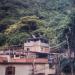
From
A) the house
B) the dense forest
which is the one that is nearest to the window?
the house

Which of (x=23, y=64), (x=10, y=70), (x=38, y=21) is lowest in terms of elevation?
(x=10, y=70)

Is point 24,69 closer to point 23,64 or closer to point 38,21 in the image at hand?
point 23,64

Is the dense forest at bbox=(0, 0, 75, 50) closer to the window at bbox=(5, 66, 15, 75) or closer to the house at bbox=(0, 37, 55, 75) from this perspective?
the house at bbox=(0, 37, 55, 75)

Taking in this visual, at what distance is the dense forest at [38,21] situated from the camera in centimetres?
2629

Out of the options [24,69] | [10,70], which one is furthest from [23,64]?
[10,70]

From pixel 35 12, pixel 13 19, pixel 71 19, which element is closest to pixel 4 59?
pixel 71 19

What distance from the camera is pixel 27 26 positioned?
36.6m

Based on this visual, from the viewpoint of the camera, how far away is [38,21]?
36.9 metres

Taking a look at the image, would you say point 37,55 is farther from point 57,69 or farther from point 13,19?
point 13,19

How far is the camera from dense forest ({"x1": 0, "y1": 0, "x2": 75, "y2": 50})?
26.3m

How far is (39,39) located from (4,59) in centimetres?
969

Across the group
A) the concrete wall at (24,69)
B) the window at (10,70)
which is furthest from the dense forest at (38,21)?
the window at (10,70)

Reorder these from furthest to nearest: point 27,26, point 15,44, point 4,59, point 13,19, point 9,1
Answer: point 9,1, point 13,19, point 27,26, point 15,44, point 4,59

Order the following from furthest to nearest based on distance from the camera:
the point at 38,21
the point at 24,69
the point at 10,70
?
the point at 38,21, the point at 24,69, the point at 10,70
